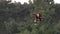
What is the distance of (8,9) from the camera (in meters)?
6.80

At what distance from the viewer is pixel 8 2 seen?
750 cm

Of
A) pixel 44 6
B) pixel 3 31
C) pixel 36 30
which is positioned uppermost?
pixel 44 6

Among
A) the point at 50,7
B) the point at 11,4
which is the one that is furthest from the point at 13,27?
the point at 11,4

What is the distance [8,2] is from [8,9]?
744 millimetres

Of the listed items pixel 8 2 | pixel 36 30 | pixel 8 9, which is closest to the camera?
pixel 36 30

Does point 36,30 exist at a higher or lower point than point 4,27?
higher

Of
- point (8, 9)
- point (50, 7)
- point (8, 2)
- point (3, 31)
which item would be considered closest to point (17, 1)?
point (8, 2)

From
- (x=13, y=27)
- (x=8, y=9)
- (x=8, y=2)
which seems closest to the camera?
(x=13, y=27)

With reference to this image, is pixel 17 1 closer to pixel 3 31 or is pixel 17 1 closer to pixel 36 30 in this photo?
pixel 3 31

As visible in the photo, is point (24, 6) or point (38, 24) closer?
point (38, 24)

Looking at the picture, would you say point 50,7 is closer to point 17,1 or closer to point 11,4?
point 11,4

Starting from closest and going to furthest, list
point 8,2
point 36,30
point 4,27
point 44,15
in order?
point 36,30 < point 44,15 < point 4,27 < point 8,2

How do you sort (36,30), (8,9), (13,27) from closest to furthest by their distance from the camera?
(36,30) → (13,27) → (8,9)

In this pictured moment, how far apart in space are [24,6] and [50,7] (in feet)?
11.9
